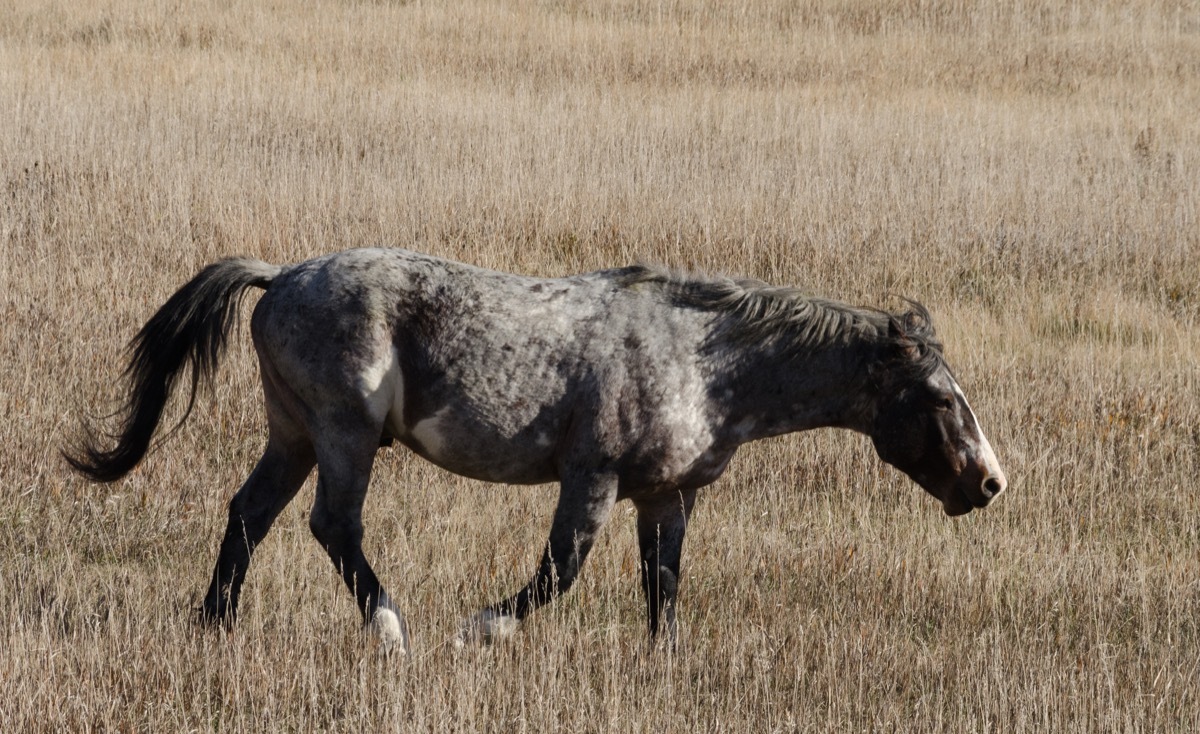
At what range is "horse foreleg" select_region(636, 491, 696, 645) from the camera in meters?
4.96

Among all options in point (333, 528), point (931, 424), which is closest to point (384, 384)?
point (333, 528)

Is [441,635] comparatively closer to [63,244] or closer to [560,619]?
[560,619]

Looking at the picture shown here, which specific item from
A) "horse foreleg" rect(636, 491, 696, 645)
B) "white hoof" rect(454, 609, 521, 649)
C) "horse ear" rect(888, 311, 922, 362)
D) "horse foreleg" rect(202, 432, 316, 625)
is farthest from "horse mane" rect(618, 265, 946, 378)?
"horse foreleg" rect(202, 432, 316, 625)

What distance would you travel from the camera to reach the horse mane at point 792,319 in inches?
188

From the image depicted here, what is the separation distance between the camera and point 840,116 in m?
15.8

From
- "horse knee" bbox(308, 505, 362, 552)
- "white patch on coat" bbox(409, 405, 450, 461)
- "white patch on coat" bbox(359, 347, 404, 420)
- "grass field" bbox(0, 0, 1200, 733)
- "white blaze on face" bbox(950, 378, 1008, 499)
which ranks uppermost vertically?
"white patch on coat" bbox(359, 347, 404, 420)

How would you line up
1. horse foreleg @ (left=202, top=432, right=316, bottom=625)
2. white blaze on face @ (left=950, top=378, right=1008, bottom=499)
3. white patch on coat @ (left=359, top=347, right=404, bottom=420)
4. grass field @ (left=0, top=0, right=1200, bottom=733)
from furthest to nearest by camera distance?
horse foreleg @ (left=202, top=432, right=316, bottom=625) < white blaze on face @ (left=950, top=378, right=1008, bottom=499) < white patch on coat @ (left=359, top=347, right=404, bottom=420) < grass field @ (left=0, top=0, right=1200, bottom=733)

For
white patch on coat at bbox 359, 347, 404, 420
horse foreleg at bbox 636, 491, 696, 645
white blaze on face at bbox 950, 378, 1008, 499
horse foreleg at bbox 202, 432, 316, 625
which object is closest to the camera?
white patch on coat at bbox 359, 347, 404, 420

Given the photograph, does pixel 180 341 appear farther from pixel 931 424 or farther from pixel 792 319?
pixel 931 424

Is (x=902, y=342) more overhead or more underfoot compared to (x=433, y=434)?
more overhead

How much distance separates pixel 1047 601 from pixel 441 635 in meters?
2.65

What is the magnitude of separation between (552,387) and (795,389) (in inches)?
36.7

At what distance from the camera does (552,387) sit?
15.2 ft

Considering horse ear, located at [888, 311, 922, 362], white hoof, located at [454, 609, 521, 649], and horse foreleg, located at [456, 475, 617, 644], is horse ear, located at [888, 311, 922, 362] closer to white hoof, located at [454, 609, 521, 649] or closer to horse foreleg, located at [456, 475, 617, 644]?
horse foreleg, located at [456, 475, 617, 644]
